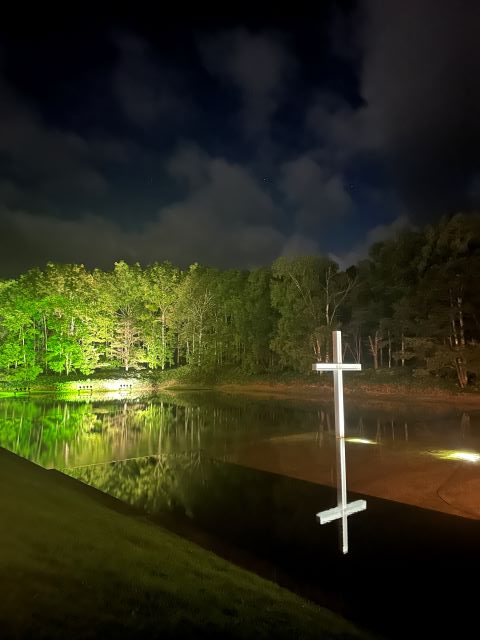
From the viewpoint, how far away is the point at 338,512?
5.08 metres

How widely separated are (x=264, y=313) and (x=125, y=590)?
32926 millimetres

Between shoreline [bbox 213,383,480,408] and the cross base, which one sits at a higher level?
shoreline [bbox 213,383,480,408]

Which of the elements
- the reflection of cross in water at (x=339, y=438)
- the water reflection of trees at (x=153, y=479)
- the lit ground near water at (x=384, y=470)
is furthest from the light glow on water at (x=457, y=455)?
the water reflection of trees at (x=153, y=479)

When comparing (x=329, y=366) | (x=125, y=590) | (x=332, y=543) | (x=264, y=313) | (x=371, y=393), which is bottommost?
(x=332, y=543)

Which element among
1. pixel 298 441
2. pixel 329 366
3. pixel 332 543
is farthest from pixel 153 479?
pixel 298 441

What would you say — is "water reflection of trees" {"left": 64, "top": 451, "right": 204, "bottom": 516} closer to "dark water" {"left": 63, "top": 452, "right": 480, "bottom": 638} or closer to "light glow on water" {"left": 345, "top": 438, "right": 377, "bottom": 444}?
"dark water" {"left": 63, "top": 452, "right": 480, "bottom": 638}

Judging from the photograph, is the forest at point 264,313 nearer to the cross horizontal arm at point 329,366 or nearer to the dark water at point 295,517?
the dark water at point 295,517

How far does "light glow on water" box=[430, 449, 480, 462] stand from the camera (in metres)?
8.57

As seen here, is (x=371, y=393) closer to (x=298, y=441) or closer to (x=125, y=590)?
(x=298, y=441)

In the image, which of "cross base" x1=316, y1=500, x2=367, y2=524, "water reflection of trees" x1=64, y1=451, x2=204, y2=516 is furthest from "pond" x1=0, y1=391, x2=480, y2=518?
"cross base" x1=316, y1=500, x2=367, y2=524

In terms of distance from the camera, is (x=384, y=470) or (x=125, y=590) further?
(x=384, y=470)

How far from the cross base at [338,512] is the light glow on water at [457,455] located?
3.92m

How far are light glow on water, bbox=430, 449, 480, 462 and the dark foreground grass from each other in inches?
229

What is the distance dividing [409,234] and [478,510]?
22.7 m
